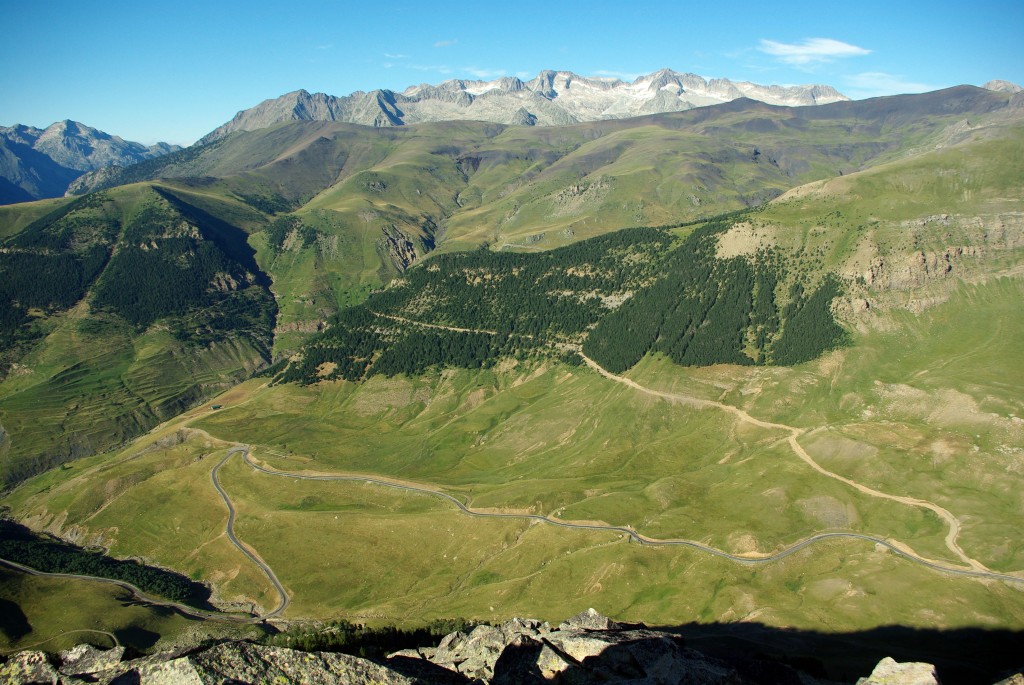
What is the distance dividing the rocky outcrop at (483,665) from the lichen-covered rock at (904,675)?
0.30 ft

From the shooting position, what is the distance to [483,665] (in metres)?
70.3

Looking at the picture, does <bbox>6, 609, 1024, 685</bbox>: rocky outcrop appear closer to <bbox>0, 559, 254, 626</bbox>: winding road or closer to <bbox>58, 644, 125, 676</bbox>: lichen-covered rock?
<bbox>58, 644, 125, 676</bbox>: lichen-covered rock

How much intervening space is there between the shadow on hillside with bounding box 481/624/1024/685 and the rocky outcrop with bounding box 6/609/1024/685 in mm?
259

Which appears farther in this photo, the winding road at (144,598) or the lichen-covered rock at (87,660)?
the winding road at (144,598)

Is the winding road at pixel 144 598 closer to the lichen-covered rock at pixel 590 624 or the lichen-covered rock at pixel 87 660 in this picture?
the lichen-covered rock at pixel 87 660

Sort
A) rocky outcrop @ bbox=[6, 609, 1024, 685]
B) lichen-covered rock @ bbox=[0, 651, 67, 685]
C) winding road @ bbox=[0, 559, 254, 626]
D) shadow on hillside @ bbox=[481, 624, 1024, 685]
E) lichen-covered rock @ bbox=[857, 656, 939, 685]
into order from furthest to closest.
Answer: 1. winding road @ bbox=[0, 559, 254, 626]
2. shadow on hillside @ bbox=[481, 624, 1024, 685]
3. lichen-covered rock @ bbox=[857, 656, 939, 685]
4. lichen-covered rock @ bbox=[0, 651, 67, 685]
5. rocky outcrop @ bbox=[6, 609, 1024, 685]

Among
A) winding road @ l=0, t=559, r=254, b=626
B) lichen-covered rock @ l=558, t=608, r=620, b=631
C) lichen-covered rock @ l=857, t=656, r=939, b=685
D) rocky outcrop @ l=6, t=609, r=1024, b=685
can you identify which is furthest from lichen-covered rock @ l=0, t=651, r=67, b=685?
winding road @ l=0, t=559, r=254, b=626

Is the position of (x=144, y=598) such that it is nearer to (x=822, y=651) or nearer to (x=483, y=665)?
(x=483, y=665)

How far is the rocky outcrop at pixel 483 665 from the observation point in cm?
4359

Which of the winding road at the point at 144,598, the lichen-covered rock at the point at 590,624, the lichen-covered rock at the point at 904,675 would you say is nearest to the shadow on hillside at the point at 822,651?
the lichen-covered rock at the point at 590,624

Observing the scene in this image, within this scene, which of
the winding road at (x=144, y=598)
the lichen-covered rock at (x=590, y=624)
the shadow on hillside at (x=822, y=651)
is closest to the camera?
the shadow on hillside at (x=822, y=651)

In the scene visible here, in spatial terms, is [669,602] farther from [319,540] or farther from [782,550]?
[319,540]

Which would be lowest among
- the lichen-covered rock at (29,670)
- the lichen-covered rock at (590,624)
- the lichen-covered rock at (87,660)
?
the lichen-covered rock at (590,624)

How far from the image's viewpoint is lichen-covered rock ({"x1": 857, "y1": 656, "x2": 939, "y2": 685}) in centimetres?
5878
